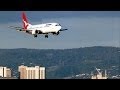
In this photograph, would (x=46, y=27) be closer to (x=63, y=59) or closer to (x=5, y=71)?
(x=63, y=59)

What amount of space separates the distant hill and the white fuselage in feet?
0.76

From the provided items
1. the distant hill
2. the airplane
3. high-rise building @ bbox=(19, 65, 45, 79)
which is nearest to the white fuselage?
the airplane

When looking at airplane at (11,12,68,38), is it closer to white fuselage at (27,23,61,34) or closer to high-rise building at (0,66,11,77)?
white fuselage at (27,23,61,34)

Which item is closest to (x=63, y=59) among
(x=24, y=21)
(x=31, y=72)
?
(x=31, y=72)

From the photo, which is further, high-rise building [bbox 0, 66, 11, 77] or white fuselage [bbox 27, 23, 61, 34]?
white fuselage [bbox 27, 23, 61, 34]

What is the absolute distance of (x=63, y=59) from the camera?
17.1 ft

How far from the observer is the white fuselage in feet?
17.3

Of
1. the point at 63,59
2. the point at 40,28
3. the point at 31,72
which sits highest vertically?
the point at 40,28

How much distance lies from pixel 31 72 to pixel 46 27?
1.81 ft

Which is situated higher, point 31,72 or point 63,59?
point 63,59

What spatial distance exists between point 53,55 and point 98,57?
509mm

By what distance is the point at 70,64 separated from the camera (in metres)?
5.20
